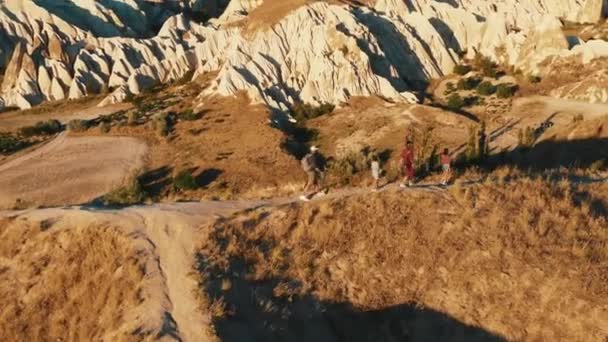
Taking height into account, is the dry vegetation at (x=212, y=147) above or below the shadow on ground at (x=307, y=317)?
below

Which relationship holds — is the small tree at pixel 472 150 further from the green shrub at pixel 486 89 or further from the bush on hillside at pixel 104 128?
the bush on hillside at pixel 104 128

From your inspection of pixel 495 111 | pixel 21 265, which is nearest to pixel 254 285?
pixel 21 265

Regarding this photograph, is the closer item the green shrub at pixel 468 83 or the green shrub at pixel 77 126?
the green shrub at pixel 77 126

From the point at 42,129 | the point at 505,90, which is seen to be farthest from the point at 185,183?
the point at 505,90

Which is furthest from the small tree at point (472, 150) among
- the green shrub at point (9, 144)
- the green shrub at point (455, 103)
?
the green shrub at point (9, 144)

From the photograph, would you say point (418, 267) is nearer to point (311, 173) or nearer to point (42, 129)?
point (311, 173)

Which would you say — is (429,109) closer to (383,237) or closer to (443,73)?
(443,73)
